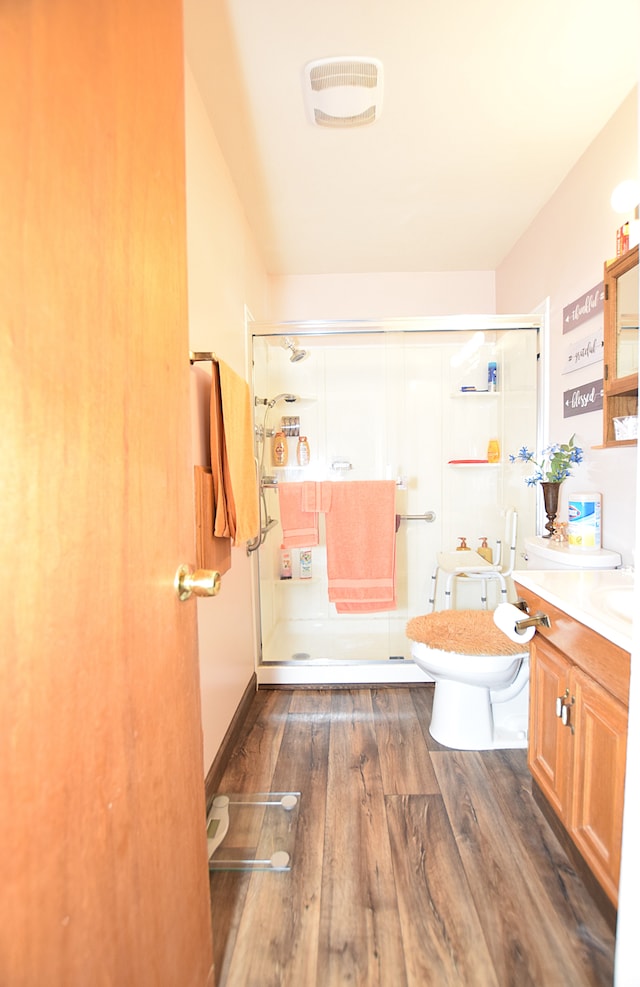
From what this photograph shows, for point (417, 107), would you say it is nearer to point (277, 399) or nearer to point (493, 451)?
point (277, 399)

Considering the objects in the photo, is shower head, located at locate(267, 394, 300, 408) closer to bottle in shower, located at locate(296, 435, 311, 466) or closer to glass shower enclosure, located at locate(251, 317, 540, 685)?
glass shower enclosure, located at locate(251, 317, 540, 685)

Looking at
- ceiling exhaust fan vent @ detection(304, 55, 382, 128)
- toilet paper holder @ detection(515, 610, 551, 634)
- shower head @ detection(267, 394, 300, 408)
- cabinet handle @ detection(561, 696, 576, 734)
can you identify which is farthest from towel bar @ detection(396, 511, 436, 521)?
ceiling exhaust fan vent @ detection(304, 55, 382, 128)

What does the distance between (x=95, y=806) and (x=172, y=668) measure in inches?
8.7

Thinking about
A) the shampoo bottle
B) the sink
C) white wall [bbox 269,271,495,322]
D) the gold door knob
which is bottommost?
the shampoo bottle

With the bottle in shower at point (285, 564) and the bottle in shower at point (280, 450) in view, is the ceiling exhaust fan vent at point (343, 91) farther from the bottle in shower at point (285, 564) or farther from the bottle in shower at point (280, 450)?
the bottle in shower at point (285, 564)

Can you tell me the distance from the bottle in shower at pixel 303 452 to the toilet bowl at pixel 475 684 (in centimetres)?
110

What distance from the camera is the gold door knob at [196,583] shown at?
0.72 m

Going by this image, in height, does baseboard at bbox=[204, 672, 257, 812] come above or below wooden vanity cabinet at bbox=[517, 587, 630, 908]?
below

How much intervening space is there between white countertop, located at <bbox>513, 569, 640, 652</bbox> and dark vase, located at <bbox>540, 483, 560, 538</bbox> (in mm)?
425

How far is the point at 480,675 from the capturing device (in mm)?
1746

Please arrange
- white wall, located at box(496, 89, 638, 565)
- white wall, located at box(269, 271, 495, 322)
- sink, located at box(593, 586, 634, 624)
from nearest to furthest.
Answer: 1. sink, located at box(593, 586, 634, 624)
2. white wall, located at box(496, 89, 638, 565)
3. white wall, located at box(269, 271, 495, 322)

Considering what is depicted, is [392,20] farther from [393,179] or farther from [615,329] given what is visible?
[615,329]

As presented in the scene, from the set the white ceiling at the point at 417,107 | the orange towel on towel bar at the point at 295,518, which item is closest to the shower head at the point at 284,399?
the orange towel on towel bar at the point at 295,518

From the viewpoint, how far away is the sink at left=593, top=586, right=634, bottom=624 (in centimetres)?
112
